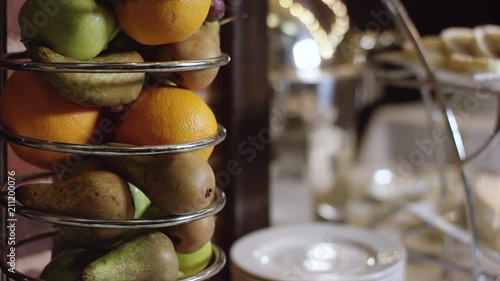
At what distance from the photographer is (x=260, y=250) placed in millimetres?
603

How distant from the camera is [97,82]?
37 cm

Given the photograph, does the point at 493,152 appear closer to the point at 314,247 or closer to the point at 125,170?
the point at 314,247

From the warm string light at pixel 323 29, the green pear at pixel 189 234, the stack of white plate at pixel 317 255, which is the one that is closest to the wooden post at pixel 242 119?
the stack of white plate at pixel 317 255

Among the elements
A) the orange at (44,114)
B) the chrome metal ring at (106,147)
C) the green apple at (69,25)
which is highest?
the green apple at (69,25)

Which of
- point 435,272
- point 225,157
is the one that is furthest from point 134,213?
point 435,272

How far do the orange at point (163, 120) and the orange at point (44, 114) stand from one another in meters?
0.02

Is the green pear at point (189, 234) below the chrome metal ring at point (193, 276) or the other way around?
the other way around

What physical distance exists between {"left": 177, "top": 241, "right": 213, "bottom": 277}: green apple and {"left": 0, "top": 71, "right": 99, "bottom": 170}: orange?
0.35 feet

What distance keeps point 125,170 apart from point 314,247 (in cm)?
30

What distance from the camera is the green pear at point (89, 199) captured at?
36 cm

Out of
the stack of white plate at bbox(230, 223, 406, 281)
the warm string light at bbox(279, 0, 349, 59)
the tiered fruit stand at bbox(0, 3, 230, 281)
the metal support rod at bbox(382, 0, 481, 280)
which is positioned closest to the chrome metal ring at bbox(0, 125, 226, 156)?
the tiered fruit stand at bbox(0, 3, 230, 281)

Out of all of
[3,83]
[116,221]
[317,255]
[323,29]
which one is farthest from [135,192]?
[323,29]

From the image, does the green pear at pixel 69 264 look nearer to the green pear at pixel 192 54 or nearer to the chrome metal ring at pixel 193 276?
the chrome metal ring at pixel 193 276

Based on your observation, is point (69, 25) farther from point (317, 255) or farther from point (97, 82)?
point (317, 255)
